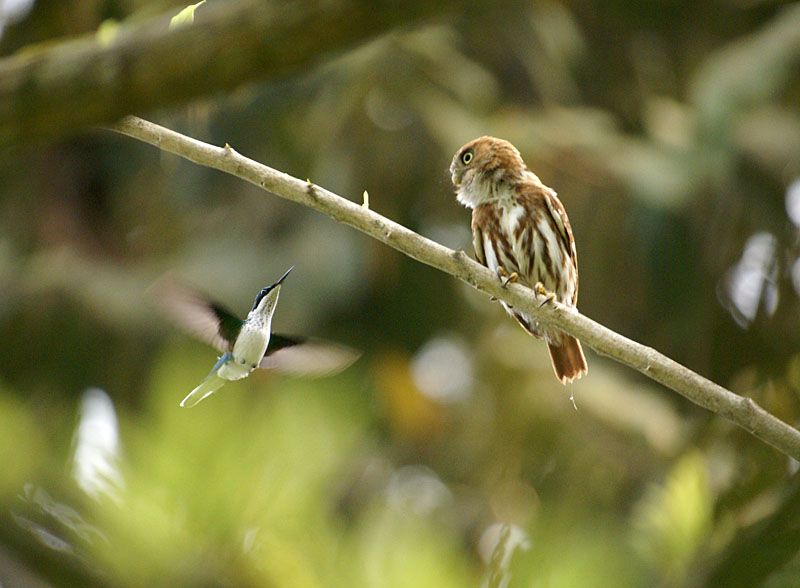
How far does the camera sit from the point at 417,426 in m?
11.3

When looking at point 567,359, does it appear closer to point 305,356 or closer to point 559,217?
point 559,217

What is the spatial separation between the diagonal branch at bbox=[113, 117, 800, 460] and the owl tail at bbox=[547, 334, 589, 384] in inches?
31.1

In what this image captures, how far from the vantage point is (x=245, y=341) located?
1.67 metres

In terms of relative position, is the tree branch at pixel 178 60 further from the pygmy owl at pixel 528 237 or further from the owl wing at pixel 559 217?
the owl wing at pixel 559 217

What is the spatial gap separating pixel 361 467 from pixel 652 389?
3.67m

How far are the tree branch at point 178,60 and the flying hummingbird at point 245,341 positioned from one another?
2.20 ft

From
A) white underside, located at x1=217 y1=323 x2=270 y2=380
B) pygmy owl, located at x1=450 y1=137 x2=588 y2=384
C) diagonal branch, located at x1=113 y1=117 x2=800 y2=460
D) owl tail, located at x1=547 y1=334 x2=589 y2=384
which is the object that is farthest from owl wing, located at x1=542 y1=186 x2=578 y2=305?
white underside, located at x1=217 y1=323 x2=270 y2=380

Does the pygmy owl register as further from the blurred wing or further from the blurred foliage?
the blurred wing

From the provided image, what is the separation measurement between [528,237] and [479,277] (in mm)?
806

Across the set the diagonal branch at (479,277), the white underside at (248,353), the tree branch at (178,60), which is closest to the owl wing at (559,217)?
the diagonal branch at (479,277)

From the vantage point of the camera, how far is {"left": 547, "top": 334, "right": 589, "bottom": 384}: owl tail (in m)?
3.12

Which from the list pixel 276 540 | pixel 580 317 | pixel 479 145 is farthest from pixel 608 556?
pixel 479 145

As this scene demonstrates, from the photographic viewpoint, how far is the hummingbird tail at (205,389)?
128 cm

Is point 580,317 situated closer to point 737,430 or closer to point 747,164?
point 737,430
